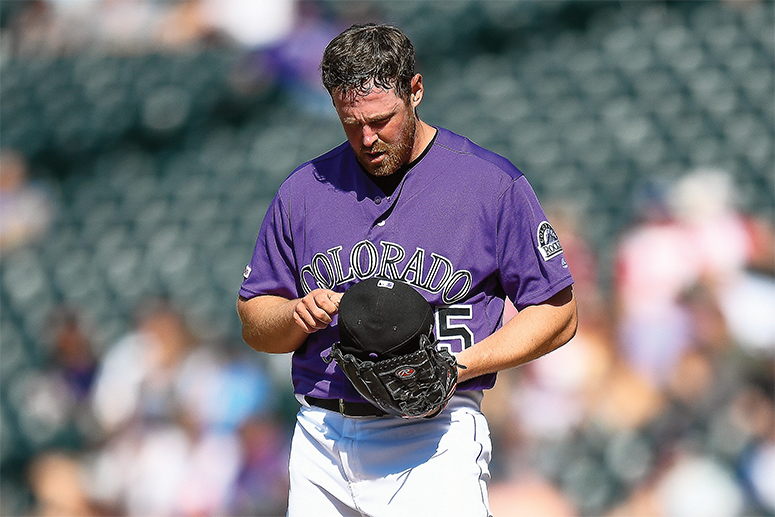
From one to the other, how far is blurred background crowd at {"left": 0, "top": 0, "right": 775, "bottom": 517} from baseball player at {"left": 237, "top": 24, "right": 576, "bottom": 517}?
2.70 metres

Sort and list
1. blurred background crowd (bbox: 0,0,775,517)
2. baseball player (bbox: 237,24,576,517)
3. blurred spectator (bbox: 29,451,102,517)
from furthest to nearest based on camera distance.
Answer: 1. blurred spectator (bbox: 29,451,102,517)
2. blurred background crowd (bbox: 0,0,775,517)
3. baseball player (bbox: 237,24,576,517)

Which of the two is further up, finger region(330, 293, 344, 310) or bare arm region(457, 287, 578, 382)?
finger region(330, 293, 344, 310)

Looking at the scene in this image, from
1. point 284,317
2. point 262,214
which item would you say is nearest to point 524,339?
point 284,317

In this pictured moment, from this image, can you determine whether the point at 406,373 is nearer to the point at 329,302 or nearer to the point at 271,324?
the point at 329,302

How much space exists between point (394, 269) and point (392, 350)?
0.64 ft

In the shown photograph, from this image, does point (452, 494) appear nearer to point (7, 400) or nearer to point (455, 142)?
point (455, 142)

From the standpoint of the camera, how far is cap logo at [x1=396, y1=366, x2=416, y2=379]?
64.1 inches

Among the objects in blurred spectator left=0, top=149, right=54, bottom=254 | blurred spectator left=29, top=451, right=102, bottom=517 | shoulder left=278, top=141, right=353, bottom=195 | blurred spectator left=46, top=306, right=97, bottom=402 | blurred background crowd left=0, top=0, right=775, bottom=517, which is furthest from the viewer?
blurred spectator left=0, top=149, right=54, bottom=254

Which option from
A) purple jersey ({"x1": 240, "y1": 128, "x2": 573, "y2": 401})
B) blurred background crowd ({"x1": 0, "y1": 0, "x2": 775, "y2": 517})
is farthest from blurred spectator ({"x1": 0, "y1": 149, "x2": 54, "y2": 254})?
purple jersey ({"x1": 240, "y1": 128, "x2": 573, "y2": 401})

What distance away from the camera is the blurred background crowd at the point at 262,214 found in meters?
4.52

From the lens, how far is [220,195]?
20.7 feet

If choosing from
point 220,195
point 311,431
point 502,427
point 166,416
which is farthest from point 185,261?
point 311,431

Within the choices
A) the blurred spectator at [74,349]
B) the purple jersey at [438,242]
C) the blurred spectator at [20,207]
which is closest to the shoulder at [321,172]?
the purple jersey at [438,242]

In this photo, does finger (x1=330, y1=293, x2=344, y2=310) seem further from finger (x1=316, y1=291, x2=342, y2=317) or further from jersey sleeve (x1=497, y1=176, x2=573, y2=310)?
jersey sleeve (x1=497, y1=176, x2=573, y2=310)
